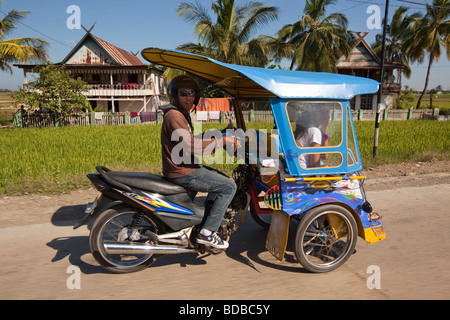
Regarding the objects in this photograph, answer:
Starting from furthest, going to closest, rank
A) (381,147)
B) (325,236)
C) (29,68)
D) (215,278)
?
(29,68) < (381,147) < (325,236) < (215,278)

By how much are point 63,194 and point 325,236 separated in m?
4.73

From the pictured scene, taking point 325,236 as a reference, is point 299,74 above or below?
above

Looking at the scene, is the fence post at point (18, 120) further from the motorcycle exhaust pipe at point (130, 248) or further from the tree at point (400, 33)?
the tree at point (400, 33)

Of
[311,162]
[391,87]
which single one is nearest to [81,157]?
[311,162]

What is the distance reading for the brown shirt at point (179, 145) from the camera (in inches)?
121

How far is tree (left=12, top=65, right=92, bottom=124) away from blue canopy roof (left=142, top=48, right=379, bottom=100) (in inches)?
762

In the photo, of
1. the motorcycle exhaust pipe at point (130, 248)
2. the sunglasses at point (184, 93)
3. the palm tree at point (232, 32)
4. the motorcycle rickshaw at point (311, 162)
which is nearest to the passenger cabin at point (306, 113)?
the motorcycle rickshaw at point (311, 162)

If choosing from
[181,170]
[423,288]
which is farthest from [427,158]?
[181,170]

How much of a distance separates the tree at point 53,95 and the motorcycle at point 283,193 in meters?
19.4

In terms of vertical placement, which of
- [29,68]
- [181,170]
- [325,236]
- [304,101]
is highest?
[29,68]

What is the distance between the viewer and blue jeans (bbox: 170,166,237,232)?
10.7 ft

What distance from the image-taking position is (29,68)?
25.8 metres

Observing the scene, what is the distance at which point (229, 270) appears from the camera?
3420 mm
